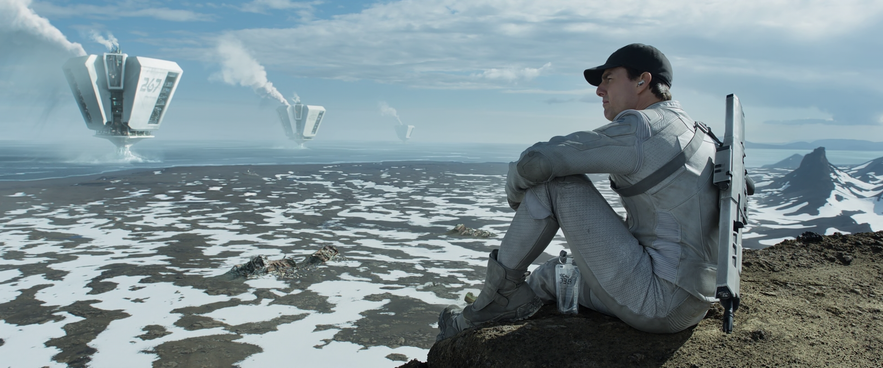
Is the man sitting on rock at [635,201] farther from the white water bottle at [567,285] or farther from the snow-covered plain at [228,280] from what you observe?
the snow-covered plain at [228,280]

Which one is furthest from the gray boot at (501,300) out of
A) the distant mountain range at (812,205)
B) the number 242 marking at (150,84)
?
the number 242 marking at (150,84)

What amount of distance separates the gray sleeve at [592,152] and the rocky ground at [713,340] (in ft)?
2.66

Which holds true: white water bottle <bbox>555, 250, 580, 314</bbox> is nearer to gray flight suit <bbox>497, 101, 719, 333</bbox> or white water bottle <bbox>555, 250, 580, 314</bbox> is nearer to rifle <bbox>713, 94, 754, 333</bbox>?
gray flight suit <bbox>497, 101, 719, 333</bbox>

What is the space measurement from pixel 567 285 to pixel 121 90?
62506mm

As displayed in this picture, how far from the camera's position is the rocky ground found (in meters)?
2.34

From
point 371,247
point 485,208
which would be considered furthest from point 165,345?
point 485,208

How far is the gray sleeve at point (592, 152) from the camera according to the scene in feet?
6.95

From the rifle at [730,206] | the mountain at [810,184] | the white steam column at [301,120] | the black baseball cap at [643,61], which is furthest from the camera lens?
the white steam column at [301,120]

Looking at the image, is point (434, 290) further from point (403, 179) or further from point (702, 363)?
point (403, 179)

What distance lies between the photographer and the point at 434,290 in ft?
38.4

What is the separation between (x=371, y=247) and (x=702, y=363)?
14.9 m

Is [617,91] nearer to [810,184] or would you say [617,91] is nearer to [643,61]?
[643,61]

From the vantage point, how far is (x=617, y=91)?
241 cm

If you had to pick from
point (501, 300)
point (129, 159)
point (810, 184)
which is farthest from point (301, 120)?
point (501, 300)
